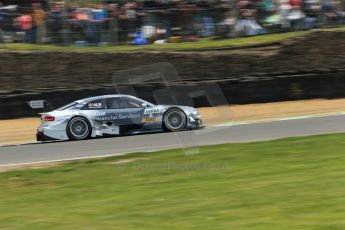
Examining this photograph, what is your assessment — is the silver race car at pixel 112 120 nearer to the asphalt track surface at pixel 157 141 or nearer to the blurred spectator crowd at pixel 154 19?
the asphalt track surface at pixel 157 141

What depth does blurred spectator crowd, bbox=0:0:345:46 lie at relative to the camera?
888 inches

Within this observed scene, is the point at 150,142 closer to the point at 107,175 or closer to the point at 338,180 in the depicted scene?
the point at 107,175

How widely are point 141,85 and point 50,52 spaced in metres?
4.80

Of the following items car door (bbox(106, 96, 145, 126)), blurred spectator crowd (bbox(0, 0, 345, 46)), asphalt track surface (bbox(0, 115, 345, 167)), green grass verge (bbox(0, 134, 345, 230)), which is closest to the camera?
green grass verge (bbox(0, 134, 345, 230))

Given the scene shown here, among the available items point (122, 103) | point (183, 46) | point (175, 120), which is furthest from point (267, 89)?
point (122, 103)

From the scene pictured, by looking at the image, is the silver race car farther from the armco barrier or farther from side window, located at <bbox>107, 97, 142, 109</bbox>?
the armco barrier

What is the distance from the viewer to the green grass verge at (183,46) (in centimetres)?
2306

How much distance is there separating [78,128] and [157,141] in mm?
2759

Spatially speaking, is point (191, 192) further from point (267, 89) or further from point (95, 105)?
point (267, 89)

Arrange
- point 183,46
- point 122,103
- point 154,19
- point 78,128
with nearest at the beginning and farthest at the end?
1. point 78,128
2. point 122,103
3. point 154,19
4. point 183,46

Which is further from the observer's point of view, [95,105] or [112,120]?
[95,105]

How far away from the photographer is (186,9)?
23.3 m

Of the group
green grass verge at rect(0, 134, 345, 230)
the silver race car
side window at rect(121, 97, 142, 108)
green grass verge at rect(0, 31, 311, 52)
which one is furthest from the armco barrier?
green grass verge at rect(0, 134, 345, 230)

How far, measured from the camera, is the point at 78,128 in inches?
578
